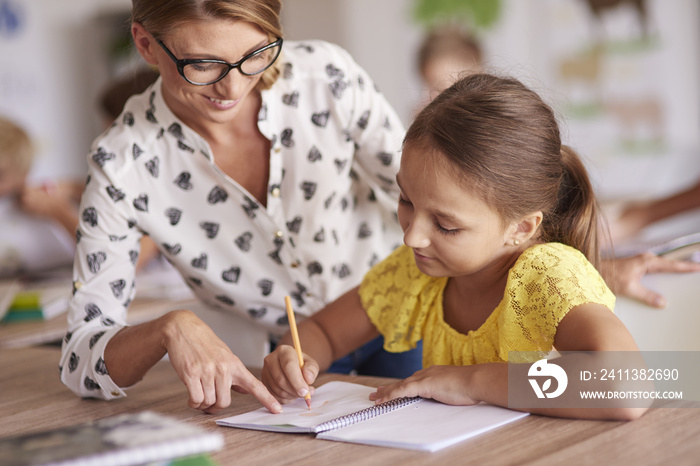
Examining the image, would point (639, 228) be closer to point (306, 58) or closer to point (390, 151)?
point (390, 151)

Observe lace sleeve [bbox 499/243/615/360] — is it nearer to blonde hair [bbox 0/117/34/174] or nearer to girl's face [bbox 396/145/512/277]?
girl's face [bbox 396/145/512/277]

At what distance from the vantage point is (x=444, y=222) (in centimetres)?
109

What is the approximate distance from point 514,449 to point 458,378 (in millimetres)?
184

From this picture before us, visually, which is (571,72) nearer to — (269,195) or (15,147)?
(15,147)

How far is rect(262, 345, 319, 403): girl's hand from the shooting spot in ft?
3.63

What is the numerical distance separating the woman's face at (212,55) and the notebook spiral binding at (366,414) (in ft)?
1.79

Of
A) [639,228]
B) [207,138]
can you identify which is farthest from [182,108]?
[639,228]

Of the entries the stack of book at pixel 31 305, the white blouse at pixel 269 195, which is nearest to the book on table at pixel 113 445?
the white blouse at pixel 269 195

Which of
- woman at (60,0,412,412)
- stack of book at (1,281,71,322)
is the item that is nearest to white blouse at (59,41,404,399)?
woman at (60,0,412,412)

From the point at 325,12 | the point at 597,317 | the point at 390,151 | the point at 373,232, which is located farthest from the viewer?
the point at 325,12

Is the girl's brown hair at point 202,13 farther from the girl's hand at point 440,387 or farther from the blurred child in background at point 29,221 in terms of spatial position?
the blurred child in background at point 29,221

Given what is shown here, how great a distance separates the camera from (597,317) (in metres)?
0.97

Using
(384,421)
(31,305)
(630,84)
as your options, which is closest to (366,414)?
(384,421)

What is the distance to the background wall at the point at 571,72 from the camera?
3375 mm
